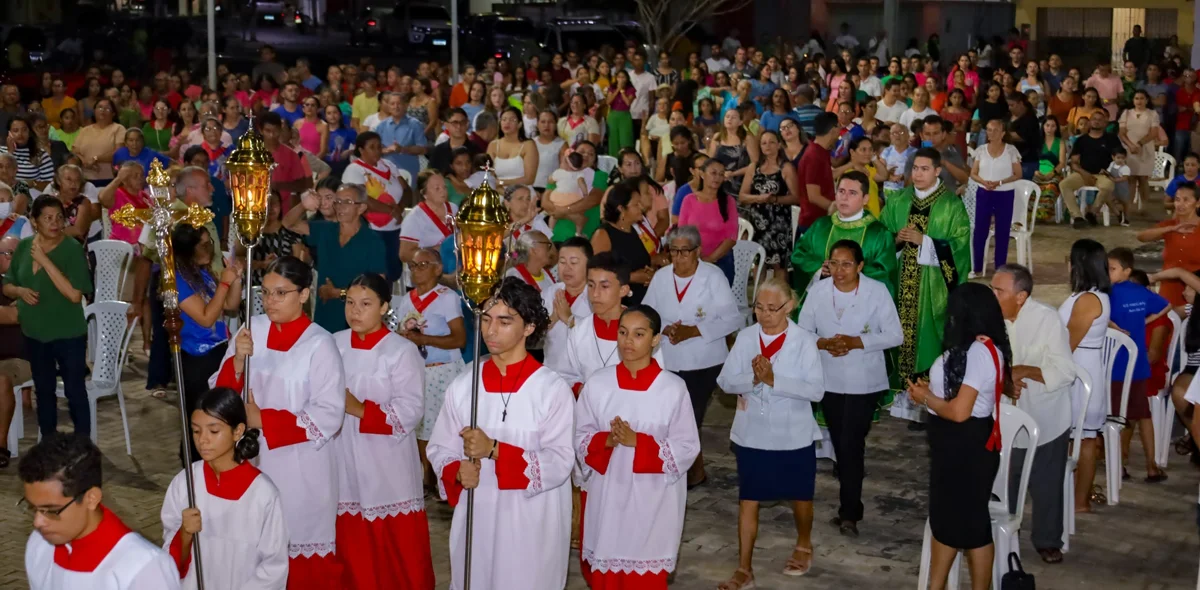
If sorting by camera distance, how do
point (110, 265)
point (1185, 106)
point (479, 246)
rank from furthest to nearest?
point (1185, 106)
point (110, 265)
point (479, 246)

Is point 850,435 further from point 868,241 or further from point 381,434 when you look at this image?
point 381,434

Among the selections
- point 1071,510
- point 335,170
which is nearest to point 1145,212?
point 335,170

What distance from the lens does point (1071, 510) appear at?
7723 mm

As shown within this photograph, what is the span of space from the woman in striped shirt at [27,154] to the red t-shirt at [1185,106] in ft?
48.3

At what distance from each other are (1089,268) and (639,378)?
2.93m

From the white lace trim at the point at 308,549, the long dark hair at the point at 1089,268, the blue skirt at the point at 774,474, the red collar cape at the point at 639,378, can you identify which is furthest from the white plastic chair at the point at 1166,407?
the white lace trim at the point at 308,549

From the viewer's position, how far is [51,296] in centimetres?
844

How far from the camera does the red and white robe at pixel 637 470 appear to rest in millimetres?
5973

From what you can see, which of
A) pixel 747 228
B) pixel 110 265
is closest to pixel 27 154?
pixel 110 265

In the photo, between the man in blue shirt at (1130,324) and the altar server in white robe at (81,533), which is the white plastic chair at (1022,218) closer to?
the man in blue shirt at (1130,324)

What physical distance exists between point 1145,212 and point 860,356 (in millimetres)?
12633

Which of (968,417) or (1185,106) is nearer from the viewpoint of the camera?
(968,417)

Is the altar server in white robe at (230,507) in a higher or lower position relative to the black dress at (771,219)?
lower

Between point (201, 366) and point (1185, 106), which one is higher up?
point (1185, 106)
